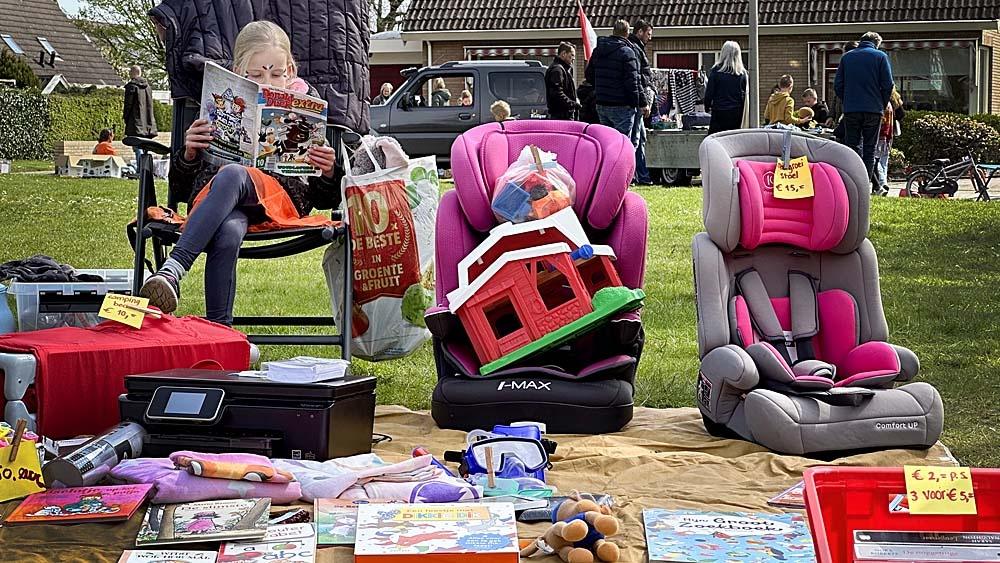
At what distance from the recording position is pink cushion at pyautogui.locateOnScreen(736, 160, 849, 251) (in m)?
4.36

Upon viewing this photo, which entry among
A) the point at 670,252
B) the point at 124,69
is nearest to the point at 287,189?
the point at 670,252

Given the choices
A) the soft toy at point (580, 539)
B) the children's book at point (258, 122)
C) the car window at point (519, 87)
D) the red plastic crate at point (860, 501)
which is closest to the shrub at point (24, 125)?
the car window at point (519, 87)

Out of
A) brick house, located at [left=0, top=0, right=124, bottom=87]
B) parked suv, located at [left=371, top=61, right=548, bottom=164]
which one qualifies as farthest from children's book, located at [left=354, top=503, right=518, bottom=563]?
brick house, located at [left=0, top=0, right=124, bottom=87]

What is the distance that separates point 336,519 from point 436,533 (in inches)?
14.4

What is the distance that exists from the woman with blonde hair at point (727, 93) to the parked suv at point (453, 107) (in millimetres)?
3280

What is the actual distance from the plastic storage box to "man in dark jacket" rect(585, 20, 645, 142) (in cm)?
799

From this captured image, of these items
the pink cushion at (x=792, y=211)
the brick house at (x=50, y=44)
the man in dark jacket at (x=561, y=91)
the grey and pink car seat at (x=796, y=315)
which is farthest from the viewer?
the brick house at (x=50, y=44)

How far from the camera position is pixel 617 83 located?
11977 millimetres

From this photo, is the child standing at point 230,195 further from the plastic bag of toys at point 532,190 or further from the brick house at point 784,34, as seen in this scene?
the brick house at point 784,34

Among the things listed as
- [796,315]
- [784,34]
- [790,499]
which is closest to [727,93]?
[796,315]

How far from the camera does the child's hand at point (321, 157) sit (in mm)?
5094

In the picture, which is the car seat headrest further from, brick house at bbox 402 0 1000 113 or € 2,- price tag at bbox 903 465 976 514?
brick house at bbox 402 0 1000 113

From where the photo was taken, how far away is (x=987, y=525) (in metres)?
2.68

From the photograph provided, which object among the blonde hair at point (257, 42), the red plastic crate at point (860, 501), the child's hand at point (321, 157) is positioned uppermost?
the blonde hair at point (257, 42)
